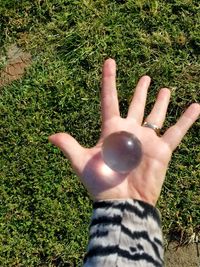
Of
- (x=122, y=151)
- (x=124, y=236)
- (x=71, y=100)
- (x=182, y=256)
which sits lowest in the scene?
(x=182, y=256)

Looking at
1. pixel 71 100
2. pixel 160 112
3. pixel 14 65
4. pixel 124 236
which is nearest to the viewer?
pixel 124 236

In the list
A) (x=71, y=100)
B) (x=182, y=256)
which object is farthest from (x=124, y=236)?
(x=71, y=100)

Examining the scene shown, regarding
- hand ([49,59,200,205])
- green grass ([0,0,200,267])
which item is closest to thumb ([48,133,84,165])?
hand ([49,59,200,205])

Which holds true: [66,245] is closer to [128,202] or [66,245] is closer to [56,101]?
[56,101]

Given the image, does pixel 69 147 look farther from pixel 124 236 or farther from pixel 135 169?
pixel 124 236

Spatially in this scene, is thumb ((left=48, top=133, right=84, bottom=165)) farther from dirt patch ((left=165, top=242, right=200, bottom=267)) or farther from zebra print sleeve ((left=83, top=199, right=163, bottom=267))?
dirt patch ((left=165, top=242, right=200, bottom=267))

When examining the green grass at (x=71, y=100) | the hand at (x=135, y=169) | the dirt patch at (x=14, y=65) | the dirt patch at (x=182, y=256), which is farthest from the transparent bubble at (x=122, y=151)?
the dirt patch at (x=14, y=65)
